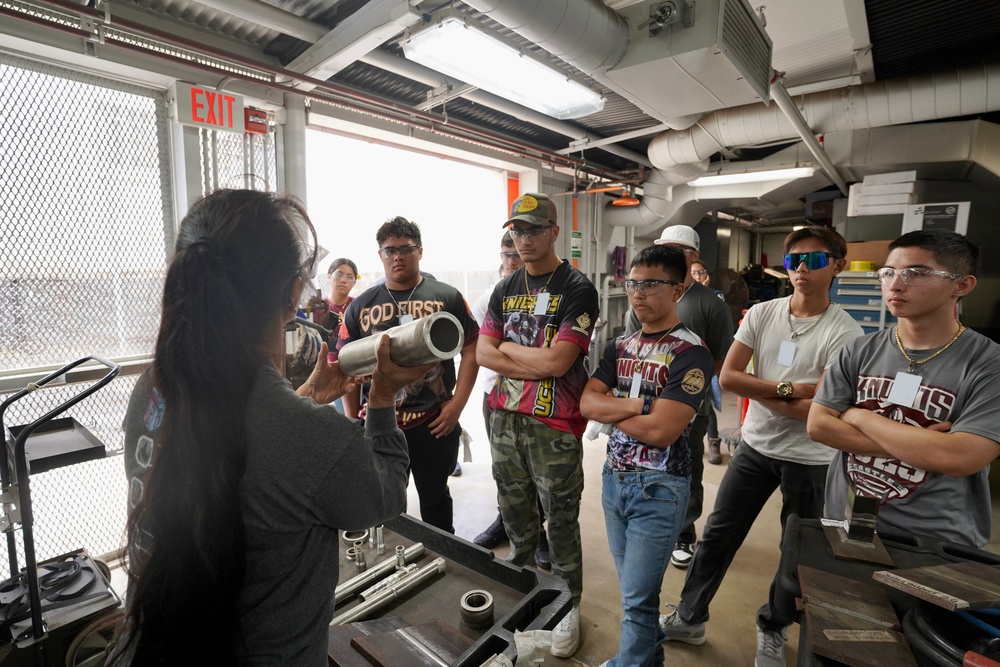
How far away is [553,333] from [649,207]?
4490 mm

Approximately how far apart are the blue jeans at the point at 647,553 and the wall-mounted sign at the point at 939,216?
11.6ft

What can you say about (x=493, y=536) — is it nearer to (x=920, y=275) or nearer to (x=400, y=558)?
(x=400, y=558)

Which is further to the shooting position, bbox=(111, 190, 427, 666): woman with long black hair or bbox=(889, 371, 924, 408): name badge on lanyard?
bbox=(889, 371, 924, 408): name badge on lanyard

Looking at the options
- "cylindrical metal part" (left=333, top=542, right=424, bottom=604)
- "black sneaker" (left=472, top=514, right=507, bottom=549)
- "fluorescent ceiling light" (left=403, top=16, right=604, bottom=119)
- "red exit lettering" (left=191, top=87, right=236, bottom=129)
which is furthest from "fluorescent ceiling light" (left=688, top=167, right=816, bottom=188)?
"cylindrical metal part" (left=333, top=542, right=424, bottom=604)

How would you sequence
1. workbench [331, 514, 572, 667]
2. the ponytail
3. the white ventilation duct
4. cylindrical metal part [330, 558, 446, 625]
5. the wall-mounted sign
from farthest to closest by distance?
the wall-mounted sign
the white ventilation duct
cylindrical metal part [330, 558, 446, 625]
workbench [331, 514, 572, 667]
the ponytail

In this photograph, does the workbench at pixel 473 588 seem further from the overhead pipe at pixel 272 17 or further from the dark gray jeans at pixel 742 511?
the overhead pipe at pixel 272 17

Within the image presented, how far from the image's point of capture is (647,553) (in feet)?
4.98

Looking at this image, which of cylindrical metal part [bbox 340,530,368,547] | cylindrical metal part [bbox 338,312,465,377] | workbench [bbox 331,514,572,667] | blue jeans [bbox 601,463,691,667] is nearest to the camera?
cylindrical metal part [bbox 338,312,465,377]

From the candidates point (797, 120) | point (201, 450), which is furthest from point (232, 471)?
point (797, 120)

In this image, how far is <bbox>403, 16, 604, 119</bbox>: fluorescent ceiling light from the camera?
204 centimetres

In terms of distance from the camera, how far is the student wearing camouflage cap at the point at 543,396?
184 centimetres

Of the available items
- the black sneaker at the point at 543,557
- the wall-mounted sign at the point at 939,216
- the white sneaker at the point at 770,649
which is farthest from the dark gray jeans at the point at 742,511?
the wall-mounted sign at the point at 939,216

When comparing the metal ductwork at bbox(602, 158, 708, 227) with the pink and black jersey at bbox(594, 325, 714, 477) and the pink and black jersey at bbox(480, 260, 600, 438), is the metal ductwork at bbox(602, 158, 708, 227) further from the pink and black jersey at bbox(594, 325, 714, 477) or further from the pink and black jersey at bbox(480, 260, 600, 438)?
the pink and black jersey at bbox(594, 325, 714, 477)

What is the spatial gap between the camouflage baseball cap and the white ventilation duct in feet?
8.78
